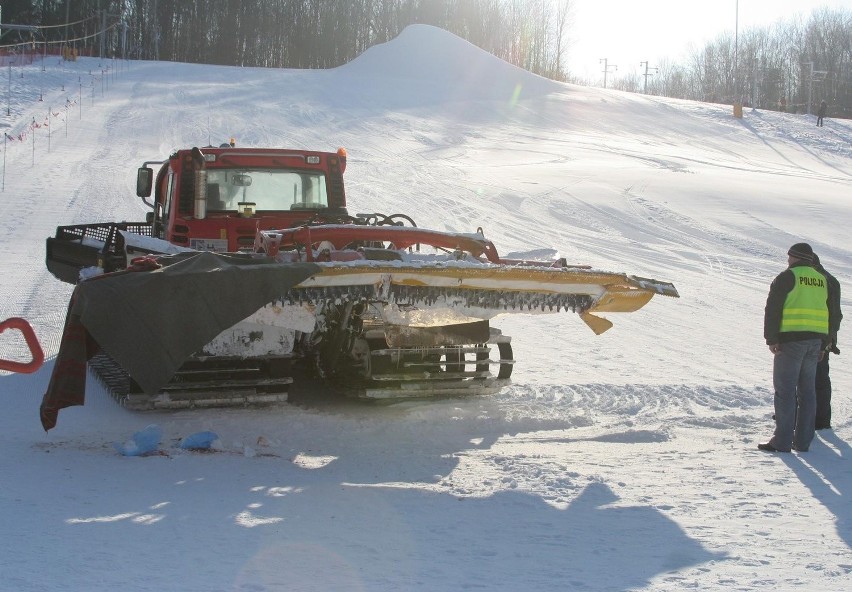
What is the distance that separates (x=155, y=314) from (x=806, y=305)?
4.23m

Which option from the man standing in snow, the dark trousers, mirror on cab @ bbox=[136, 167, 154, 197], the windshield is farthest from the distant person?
mirror on cab @ bbox=[136, 167, 154, 197]

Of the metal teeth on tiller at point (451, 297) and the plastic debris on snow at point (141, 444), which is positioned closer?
the plastic debris on snow at point (141, 444)

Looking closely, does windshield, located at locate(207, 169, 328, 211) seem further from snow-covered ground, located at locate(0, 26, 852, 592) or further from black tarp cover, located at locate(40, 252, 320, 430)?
black tarp cover, located at locate(40, 252, 320, 430)

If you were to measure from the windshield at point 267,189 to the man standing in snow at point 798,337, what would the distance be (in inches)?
188

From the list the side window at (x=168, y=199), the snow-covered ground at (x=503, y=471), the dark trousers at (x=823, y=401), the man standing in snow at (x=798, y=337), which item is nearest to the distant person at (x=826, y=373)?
the dark trousers at (x=823, y=401)

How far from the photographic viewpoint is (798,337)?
22.1 feet

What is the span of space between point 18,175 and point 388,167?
9.08m

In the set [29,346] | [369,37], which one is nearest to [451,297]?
[29,346]

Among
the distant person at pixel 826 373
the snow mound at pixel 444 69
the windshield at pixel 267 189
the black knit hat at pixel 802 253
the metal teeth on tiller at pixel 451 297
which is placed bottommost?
the distant person at pixel 826 373

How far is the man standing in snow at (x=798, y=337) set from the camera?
6656 mm

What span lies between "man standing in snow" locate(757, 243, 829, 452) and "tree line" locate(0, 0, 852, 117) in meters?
61.2

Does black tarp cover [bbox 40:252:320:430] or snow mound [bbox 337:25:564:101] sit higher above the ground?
snow mound [bbox 337:25:564:101]

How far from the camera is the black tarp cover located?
5.58m

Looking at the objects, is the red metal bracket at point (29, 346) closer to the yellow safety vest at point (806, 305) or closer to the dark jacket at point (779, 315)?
the dark jacket at point (779, 315)
